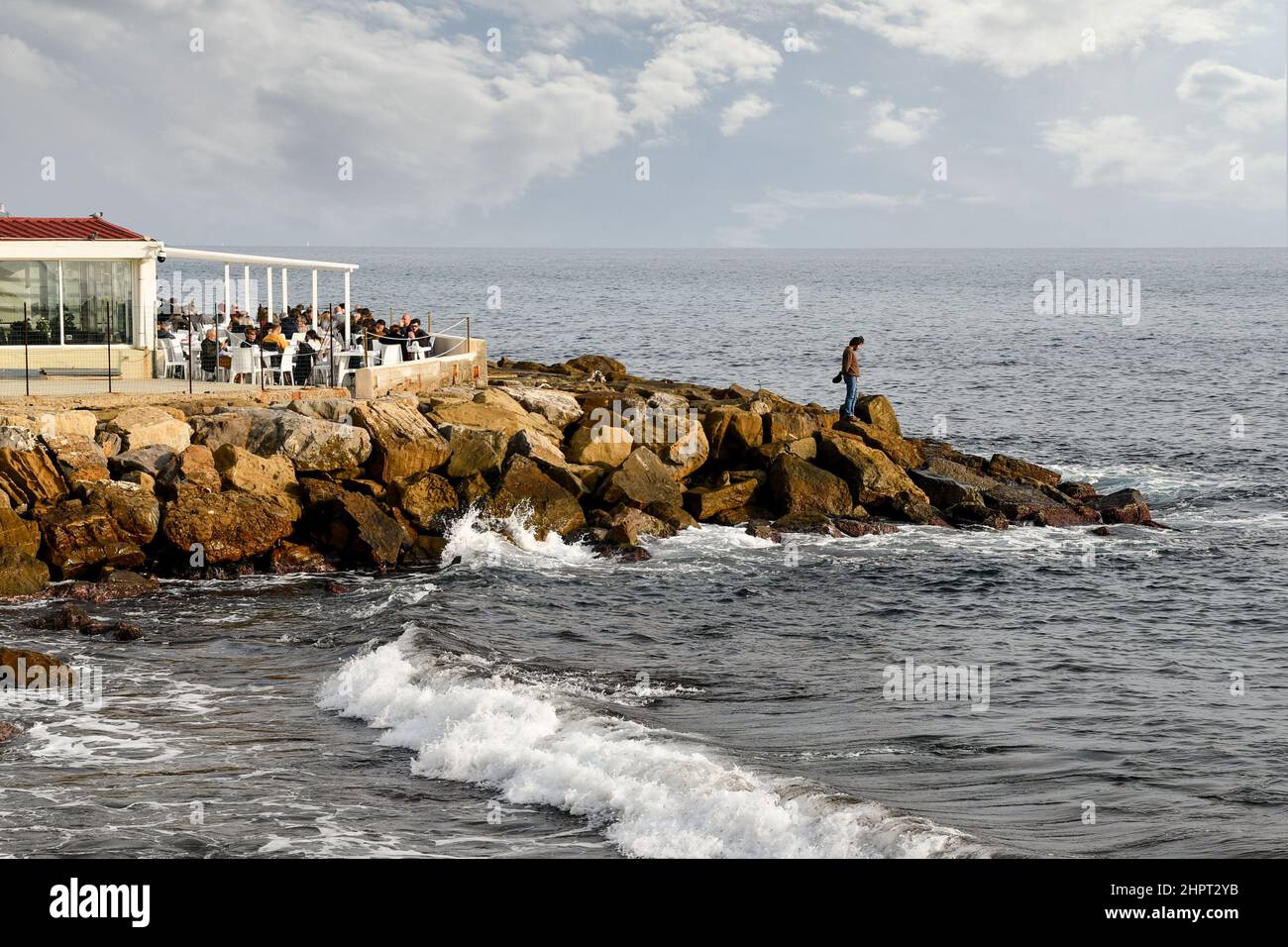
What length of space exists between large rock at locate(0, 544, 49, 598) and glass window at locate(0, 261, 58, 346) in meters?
8.48

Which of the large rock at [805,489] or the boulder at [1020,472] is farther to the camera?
the boulder at [1020,472]

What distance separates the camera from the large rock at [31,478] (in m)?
22.2

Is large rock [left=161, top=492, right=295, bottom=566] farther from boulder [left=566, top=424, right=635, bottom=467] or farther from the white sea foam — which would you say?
boulder [left=566, top=424, right=635, bottom=467]

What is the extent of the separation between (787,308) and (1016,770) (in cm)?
10609

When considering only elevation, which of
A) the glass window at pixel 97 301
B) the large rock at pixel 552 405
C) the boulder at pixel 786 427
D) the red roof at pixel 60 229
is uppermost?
the red roof at pixel 60 229

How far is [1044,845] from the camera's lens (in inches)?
492

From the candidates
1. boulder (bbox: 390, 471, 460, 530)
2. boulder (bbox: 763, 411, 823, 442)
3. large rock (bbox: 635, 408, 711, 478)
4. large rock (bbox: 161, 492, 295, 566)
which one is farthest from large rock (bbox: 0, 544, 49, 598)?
boulder (bbox: 763, 411, 823, 442)

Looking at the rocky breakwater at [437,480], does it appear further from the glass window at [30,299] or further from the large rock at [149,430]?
the glass window at [30,299]

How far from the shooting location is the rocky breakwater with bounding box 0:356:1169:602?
22.4 metres

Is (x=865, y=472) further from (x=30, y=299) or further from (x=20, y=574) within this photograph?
(x=30, y=299)

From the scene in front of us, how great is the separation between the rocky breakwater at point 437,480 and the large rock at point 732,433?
46 mm

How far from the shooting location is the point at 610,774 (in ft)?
45.1

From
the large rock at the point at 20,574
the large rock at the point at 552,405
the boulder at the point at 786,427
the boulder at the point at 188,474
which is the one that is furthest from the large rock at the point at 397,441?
the boulder at the point at 786,427
